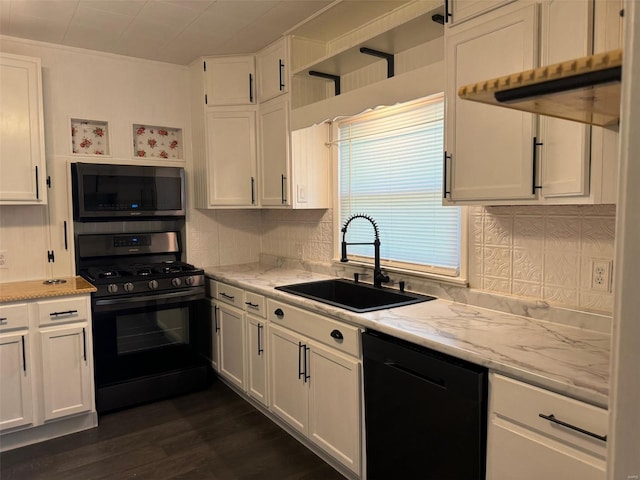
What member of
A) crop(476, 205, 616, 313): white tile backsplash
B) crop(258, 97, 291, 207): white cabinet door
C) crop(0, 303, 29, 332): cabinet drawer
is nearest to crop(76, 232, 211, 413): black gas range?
crop(0, 303, 29, 332): cabinet drawer

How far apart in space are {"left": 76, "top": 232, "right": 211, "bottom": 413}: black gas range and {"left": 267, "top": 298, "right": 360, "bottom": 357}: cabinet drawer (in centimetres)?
87

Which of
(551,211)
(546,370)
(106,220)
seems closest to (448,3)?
(551,211)

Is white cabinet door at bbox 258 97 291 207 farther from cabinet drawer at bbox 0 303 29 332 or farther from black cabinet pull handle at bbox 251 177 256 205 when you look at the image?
cabinet drawer at bbox 0 303 29 332

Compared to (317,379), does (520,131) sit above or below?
above

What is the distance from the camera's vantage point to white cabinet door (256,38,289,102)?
3.06 meters

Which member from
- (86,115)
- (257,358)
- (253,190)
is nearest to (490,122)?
(257,358)

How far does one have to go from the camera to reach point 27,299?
103 inches

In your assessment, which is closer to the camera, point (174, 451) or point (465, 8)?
point (465, 8)

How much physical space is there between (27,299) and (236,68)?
2071 mm

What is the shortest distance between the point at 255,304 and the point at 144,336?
34.2 inches

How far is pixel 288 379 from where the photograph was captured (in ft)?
8.51

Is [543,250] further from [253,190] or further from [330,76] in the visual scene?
[253,190]

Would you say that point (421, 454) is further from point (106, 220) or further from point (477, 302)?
point (106, 220)

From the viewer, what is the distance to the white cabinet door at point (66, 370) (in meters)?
2.70
